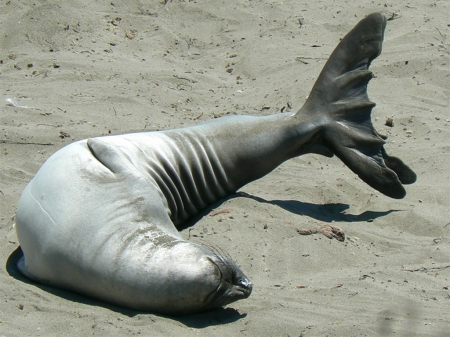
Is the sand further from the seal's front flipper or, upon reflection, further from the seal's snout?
the seal's front flipper

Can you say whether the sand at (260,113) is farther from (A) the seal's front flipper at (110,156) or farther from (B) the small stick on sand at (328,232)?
(A) the seal's front flipper at (110,156)

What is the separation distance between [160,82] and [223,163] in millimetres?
2171

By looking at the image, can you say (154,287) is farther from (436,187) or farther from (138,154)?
(436,187)

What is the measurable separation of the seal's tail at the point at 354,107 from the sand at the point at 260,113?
0.31 meters

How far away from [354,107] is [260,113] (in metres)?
1.27

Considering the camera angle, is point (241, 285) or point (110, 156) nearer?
point (241, 285)

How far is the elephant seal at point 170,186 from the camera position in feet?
11.5

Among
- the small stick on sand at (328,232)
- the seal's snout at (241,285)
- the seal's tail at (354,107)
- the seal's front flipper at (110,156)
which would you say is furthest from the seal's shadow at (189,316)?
the seal's tail at (354,107)

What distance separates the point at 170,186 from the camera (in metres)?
4.75

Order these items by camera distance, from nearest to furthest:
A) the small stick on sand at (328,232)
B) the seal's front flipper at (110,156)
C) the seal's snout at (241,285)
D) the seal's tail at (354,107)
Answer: the seal's snout at (241,285) → the seal's front flipper at (110,156) → the small stick on sand at (328,232) → the seal's tail at (354,107)

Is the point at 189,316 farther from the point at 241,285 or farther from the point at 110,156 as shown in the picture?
the point at 110,156

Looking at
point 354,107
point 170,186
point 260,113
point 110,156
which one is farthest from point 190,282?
point 260,113

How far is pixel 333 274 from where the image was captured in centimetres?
420

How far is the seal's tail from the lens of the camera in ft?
17.6
